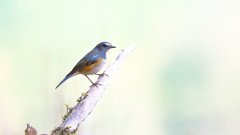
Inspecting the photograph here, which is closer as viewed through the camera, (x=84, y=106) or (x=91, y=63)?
(x=84, y=106)

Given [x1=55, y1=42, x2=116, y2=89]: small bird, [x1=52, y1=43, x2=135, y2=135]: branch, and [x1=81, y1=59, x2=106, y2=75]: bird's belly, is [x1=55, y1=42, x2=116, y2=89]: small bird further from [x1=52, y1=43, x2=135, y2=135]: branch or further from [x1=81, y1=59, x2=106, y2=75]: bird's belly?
[x1=52, y1=43, x2=135, y2=135]: branch

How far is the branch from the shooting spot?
1.80m

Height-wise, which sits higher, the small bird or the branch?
the small bird

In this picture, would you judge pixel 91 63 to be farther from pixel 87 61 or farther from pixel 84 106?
pixel 84 106

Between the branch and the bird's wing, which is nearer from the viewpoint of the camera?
the branch

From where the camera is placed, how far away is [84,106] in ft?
6.70

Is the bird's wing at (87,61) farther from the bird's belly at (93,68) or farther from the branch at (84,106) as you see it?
the branch at (84,106)

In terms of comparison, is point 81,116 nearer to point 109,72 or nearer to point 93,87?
point 93,87

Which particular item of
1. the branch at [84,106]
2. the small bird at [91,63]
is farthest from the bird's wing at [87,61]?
the branch at [84,106]

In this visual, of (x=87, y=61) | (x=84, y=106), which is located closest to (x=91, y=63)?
(x=87, y=61)

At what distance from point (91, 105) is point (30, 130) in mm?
619

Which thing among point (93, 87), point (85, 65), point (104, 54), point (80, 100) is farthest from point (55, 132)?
point (104, 54)

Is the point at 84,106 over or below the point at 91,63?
below

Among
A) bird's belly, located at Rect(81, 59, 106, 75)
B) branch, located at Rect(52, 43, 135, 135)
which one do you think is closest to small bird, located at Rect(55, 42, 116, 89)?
bird's belly, located at Rect(81, 59, 106, 75)
